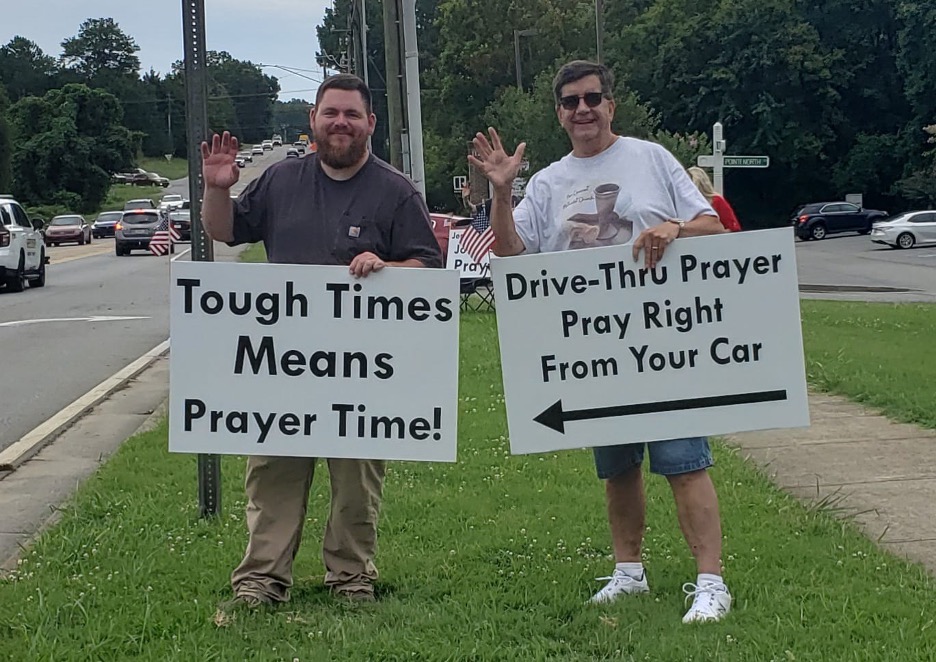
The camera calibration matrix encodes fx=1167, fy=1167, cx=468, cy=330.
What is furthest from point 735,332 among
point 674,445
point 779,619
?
point 779,619

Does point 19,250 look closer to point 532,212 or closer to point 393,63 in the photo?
point 393,63

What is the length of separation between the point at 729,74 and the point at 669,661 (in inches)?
2193

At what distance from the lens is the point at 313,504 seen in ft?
19.5

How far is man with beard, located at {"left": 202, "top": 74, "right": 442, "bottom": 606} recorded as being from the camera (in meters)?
4.19

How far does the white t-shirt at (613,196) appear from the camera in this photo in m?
4.17

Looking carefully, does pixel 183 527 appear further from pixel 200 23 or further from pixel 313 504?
pixel 200 23

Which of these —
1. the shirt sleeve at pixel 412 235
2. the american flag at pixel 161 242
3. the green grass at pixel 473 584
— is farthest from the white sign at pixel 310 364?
the american flag at pixel 161 242

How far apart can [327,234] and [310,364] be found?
0.49 metres

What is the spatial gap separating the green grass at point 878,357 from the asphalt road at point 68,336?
17.3ft

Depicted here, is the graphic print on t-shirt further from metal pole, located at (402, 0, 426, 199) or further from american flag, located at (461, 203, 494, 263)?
american flag, located at (461, 203, 494, 263)

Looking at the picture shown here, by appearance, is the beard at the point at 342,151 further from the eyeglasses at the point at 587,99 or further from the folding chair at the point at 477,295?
the folding chair at the point at 477,295

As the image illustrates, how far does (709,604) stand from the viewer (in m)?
4.15

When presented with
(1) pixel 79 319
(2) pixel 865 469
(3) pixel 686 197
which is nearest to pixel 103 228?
(1) pixel 79 319

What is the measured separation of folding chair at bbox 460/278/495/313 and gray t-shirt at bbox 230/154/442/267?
11957mm
